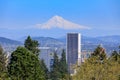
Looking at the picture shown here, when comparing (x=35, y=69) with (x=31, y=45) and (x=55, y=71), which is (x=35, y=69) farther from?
(x=55, y=71)

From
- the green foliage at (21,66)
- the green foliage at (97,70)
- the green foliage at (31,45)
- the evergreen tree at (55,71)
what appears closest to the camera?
the green foliage at (97,70)

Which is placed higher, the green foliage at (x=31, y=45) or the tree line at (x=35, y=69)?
the green foliage at (x=31, y=45)

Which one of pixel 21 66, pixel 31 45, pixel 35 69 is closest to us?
pixel 21 66

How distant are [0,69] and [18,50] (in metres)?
2.11

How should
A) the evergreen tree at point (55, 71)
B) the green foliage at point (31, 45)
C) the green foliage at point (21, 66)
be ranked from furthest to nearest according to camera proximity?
the evergreen tree at point (55, 71)
the green foliage at point (31, 45)
the green foliage at point (21, 66)

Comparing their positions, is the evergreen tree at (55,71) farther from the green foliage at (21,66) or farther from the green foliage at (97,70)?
the green foliage at (21,66)

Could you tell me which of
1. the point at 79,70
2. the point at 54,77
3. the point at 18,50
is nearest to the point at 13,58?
the point at 18,50

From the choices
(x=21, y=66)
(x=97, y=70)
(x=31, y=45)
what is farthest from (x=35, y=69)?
(x=31, y=45)

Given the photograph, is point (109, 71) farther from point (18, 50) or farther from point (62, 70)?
point (62, 70)

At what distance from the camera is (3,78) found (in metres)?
34.0

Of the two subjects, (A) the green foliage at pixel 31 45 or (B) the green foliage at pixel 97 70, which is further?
(A) the green foliage at pixel 31 45

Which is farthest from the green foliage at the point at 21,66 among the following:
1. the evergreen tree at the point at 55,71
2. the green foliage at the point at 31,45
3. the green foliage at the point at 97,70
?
the evergreen tree at the point at 55,71

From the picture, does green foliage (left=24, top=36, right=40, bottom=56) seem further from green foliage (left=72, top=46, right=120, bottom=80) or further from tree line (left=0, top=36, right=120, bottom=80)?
green foliage (left=72, top=46, right=120, bottom=80)

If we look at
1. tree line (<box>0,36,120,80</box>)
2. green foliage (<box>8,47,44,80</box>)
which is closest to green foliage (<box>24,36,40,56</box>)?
tree line (<box>0,36,120,80</box>)
